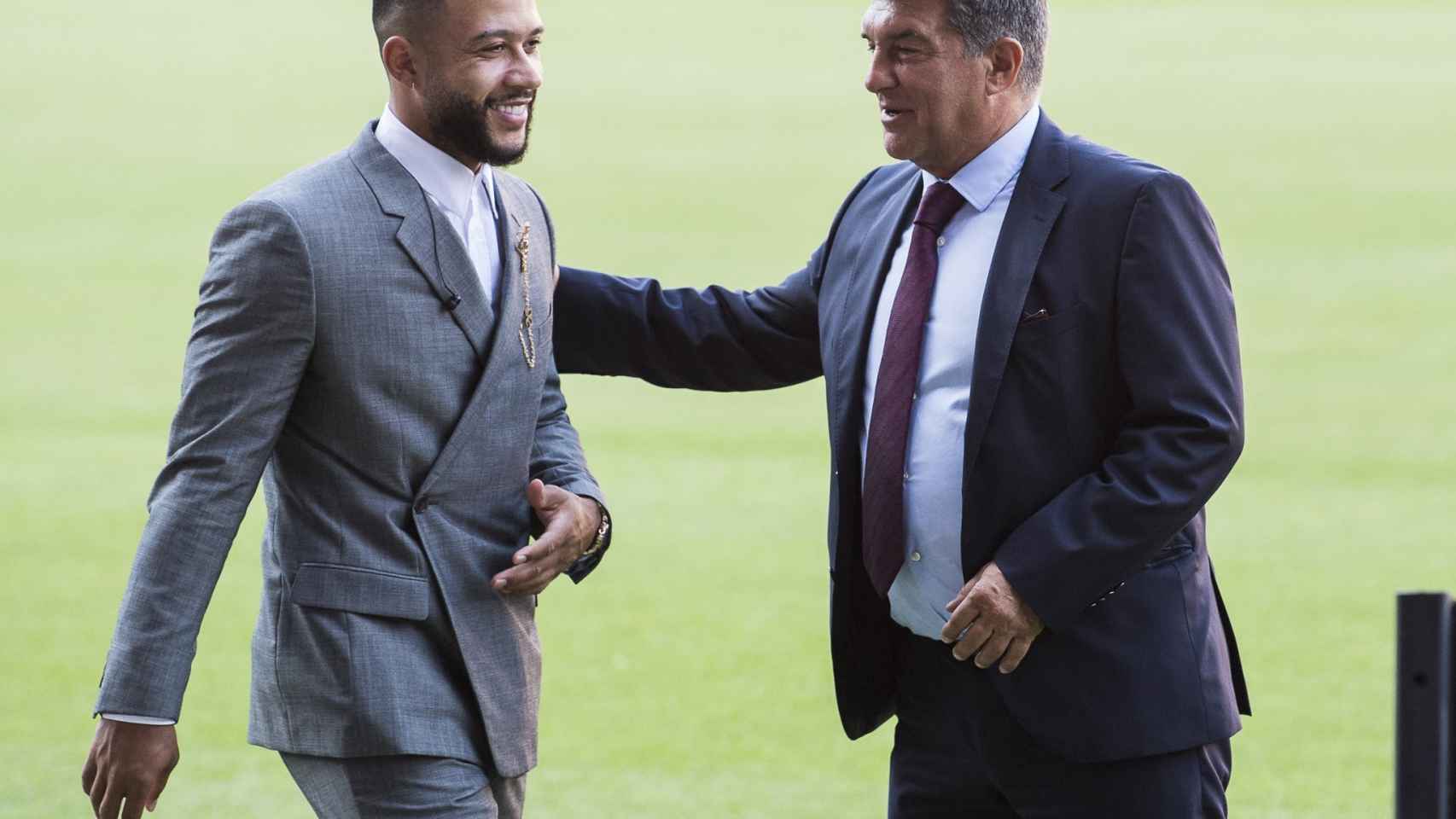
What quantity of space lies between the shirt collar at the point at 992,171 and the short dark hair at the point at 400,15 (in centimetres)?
69

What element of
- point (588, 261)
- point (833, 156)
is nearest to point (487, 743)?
point (588, 261)

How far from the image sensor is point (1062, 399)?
90.1 inches

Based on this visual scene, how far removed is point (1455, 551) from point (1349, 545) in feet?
1.37

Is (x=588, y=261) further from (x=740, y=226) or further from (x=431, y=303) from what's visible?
(x=431, y=303)

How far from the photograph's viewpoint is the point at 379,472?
219 cm

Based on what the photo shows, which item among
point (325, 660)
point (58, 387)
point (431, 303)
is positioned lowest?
point (58, 387)

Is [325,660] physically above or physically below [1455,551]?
above

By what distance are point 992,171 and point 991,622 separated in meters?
0.58

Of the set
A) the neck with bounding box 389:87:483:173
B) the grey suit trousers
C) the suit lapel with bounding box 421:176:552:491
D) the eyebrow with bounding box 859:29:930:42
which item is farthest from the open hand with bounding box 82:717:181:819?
the eyebrow with bounding box 859:29:930:42

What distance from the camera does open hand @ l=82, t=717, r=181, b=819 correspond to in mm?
2086

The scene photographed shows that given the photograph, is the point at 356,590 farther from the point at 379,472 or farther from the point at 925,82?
the point at 925,82

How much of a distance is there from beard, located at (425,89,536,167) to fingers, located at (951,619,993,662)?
0.79 metres

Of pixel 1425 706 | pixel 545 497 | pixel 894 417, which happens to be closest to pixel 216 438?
pixel 545 497

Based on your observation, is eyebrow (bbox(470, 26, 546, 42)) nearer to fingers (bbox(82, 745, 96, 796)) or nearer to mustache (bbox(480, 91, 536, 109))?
mustache (bbox(480, 91, 536, 109))
